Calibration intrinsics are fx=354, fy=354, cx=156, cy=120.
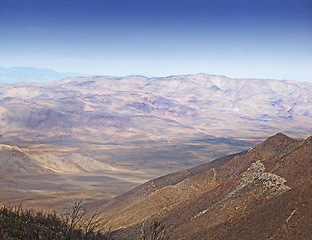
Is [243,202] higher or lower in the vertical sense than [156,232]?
higher

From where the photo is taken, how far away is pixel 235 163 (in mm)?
40656

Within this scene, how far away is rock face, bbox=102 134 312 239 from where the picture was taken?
23688 mm

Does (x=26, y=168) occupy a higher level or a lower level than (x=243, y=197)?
lower

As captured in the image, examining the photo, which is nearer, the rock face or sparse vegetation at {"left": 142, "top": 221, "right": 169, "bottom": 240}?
sparse vegetation at {"left": 142, "top": 221, "right": 169, "bottom": 240}

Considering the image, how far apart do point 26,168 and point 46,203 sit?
3847 cm

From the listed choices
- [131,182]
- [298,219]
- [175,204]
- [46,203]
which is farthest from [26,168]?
[298,219]

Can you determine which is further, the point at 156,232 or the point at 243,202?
the point at 243,202

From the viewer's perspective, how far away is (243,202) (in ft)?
94.5

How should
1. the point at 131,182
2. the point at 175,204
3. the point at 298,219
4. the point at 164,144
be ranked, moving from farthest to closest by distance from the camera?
the point at 164,144
the point at 131,182
the point at 175,204
the point at 298,219

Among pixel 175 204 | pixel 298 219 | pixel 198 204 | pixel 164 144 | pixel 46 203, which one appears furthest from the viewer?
pixel 164 144

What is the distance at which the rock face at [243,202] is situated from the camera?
2369cm

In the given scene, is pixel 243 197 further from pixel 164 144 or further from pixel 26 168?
pixel 164 144

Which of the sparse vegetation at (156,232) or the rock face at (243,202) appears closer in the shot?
the sparse vegetation at (156,232)

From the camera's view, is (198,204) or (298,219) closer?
(298,219)
